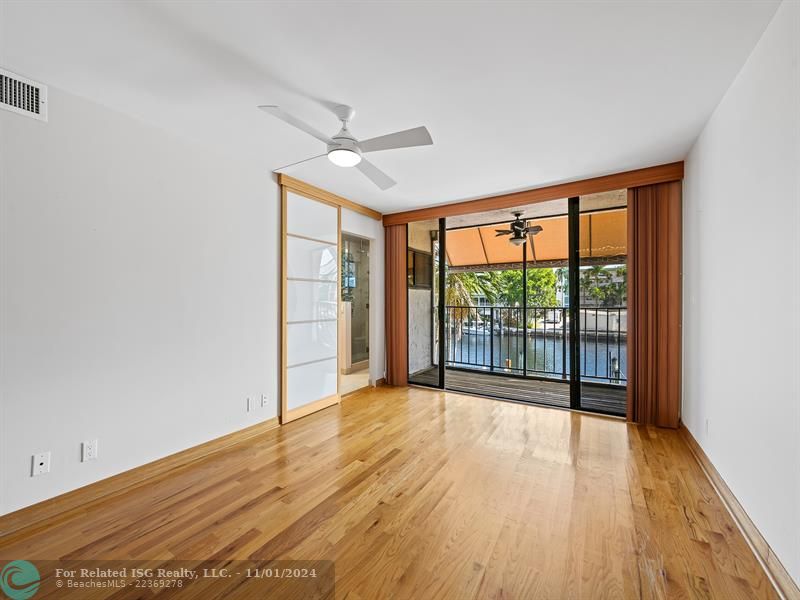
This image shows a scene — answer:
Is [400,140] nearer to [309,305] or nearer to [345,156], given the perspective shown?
[345,156]

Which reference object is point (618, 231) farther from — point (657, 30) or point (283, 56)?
point (283, 56)

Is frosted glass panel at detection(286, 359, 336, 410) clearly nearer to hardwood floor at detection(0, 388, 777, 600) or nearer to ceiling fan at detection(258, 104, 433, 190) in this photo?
hardwood floor at detection(0, 388, 777, 600)

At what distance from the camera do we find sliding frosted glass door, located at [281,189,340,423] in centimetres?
357

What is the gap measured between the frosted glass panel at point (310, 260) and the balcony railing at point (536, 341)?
99.9 inches

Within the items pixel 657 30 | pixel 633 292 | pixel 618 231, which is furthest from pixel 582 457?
pixel 657 30

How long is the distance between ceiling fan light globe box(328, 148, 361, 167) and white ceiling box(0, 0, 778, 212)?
11.9 inches

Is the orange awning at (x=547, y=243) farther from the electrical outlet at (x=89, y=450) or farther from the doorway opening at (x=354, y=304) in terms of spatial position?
the electrical outlet at (x=89, y=450)

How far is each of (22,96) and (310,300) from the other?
251 centimetres

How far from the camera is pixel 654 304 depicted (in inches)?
131

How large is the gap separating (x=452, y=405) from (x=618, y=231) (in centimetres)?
268

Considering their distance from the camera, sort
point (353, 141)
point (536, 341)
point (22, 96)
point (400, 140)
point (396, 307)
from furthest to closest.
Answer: point (536, 341) < point (396, 307) < point (353, 141) < point (400, 140) < point (22, 96)

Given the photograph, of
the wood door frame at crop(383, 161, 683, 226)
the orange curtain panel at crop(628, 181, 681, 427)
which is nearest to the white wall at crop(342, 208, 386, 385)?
the wood door frame at crop(383, 161, 683, 226)

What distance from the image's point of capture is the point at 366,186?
12.5ft

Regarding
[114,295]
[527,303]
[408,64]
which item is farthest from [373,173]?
[527,303]
